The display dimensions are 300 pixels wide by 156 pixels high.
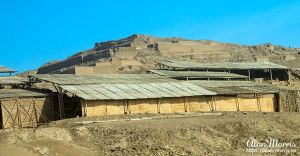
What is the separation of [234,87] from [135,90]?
9.19 metres

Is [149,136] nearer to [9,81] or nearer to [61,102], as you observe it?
[61,102]

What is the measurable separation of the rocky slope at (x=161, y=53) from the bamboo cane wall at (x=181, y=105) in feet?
105

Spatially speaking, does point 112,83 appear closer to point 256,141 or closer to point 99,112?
point 99,112

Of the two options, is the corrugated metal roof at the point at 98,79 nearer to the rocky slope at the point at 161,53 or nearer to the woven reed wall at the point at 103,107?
the woven reed wall at the point at 103,107

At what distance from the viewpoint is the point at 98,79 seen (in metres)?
34.7

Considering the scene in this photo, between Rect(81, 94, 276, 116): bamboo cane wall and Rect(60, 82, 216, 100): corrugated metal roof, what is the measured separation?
0.35 meters

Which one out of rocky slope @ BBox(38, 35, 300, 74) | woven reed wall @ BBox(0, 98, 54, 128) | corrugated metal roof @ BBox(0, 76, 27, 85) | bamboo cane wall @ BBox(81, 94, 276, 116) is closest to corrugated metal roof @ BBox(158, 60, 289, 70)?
bamboo cane wall @ BBox(81, 94, 276, 116)

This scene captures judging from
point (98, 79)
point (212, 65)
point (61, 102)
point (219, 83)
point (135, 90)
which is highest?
point (212, 65)

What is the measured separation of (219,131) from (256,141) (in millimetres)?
2067

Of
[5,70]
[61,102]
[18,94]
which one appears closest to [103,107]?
[61,102]

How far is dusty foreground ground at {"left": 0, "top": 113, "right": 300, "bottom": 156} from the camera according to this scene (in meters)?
20.5

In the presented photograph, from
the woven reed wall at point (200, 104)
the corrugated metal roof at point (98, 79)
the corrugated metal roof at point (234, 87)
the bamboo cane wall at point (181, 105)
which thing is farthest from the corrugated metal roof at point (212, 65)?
the woven reed wall at point (200, 104)

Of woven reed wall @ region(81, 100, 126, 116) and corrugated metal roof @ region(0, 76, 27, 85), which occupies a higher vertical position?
corrugated metal roof @ region(0, 76, 27, 85)

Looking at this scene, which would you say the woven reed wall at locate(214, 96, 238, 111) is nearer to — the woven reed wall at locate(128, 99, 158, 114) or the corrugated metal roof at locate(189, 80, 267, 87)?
the corrugated metal roof at locate(189, 80, 267, 87)
